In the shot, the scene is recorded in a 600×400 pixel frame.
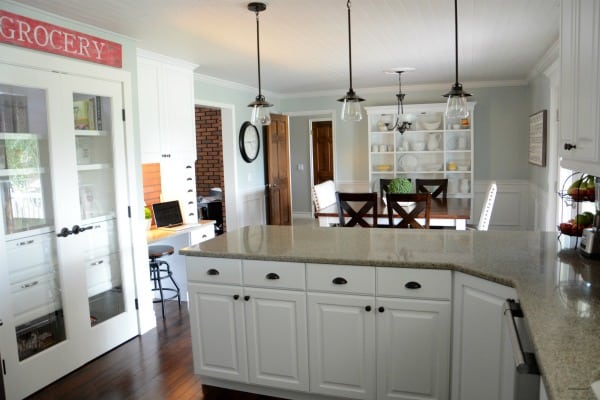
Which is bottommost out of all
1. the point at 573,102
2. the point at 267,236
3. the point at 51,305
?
the point at 51,305

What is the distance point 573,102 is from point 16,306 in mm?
3161

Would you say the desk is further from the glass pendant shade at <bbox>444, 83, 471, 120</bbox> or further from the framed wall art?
the glass pendant shade at <bbox>444, 83, 471, 120</bbox>

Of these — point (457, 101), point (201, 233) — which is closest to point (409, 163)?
point (201, 233)

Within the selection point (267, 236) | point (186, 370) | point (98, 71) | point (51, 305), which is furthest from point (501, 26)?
point (51, 305)

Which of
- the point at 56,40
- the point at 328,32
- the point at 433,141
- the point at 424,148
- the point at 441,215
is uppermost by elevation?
the point at 328,32

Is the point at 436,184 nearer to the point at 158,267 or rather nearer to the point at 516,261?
the point at 158,267

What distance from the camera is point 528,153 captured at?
7012mm

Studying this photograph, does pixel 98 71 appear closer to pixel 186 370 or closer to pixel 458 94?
pixel 186 370

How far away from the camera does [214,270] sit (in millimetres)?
2715

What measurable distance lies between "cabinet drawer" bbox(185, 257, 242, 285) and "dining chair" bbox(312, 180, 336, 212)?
2445mm

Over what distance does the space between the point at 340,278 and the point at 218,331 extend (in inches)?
32.4

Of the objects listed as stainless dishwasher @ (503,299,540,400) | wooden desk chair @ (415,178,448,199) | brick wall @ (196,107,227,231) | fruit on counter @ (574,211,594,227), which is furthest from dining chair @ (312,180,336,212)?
stainless dishwasher @ (503,299,540,400)

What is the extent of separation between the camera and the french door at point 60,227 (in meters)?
2.83

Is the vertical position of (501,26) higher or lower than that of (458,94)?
higher
